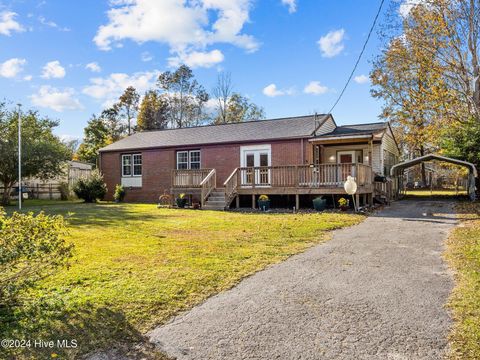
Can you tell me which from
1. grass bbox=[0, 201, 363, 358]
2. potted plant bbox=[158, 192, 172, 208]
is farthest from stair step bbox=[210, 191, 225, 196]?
grass bbox=[0, 201, 363, 358]

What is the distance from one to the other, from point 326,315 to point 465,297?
1718 millimetres

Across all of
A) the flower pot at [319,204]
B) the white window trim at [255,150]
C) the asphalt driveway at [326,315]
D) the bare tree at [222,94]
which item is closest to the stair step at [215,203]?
the white window trim at [255,150]

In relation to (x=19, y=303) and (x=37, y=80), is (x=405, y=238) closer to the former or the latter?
(x=19, y=303)

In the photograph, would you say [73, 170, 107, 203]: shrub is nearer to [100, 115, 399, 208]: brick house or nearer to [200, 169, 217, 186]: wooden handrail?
[100, 115, 399, 208]: brick house

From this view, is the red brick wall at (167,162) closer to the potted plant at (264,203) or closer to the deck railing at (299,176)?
the deck railing at (299,176)

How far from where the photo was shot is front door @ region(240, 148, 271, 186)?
622 inches

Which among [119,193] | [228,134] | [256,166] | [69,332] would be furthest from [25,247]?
[119,193]

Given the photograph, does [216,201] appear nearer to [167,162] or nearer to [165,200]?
[165,200]

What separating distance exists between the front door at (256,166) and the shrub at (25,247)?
12.1m

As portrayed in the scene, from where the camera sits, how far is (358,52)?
13.5m

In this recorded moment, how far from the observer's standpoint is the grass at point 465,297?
9.02ft

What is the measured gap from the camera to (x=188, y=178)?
17125mm

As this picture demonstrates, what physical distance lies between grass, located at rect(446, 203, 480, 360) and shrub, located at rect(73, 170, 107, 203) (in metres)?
18.8

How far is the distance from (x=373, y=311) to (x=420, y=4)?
1471 centimetres
